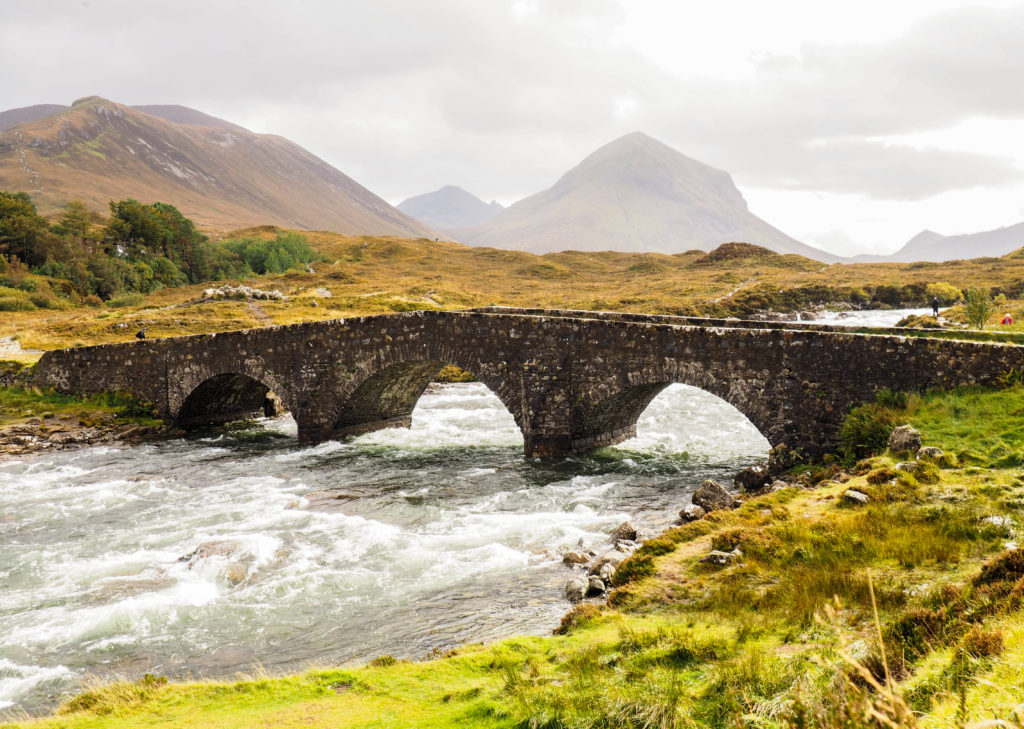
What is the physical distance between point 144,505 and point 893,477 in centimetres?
1910

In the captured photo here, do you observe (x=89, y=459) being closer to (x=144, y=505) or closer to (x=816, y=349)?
(x=144, y=505)

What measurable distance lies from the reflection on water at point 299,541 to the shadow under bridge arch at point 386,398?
87cm

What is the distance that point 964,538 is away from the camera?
9.06 m

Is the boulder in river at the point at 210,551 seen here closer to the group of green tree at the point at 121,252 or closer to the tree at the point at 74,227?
the group of green tree at the point at 121,252

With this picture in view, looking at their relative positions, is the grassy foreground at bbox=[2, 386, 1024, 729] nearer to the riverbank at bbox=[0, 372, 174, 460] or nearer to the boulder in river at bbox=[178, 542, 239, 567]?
the boulder in river at bbox=[178, 542, 239, 567]

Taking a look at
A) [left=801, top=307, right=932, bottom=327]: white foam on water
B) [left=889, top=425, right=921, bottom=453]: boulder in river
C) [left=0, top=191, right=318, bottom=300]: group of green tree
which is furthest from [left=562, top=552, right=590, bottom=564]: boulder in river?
[left=0, top=191, right=318, bottom=300]: group of green tree

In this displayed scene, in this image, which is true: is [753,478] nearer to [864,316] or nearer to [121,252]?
[864,316]

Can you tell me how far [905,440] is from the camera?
13609mm

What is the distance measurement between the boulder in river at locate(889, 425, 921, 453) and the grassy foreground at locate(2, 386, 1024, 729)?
77 centimetres

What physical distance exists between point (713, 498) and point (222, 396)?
25.7 meters

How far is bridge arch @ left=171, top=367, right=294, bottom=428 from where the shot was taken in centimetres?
2890

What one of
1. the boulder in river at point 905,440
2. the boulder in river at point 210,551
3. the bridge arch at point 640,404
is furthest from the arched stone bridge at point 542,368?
the boulder in river at point 210,551

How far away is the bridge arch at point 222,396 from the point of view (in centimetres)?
2890

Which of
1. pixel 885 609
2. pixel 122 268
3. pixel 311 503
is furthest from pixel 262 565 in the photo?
pixel 122 268
